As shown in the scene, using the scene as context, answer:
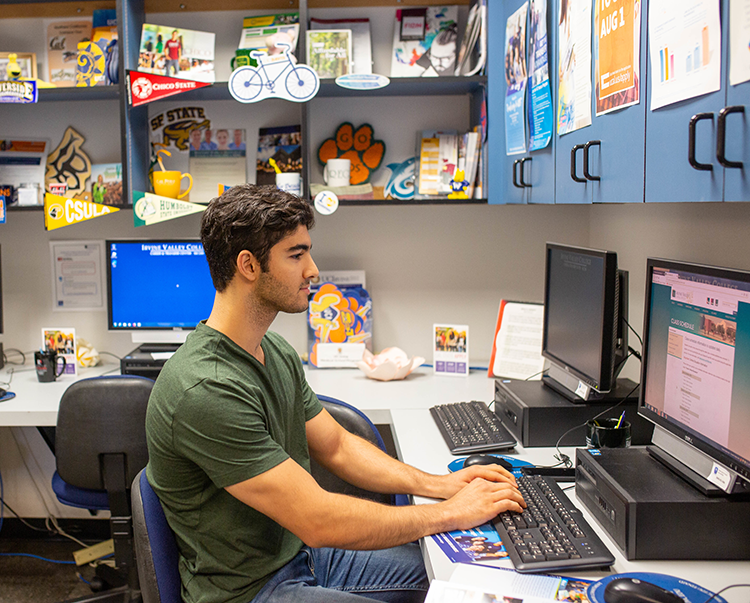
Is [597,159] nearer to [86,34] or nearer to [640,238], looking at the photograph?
[640,238]

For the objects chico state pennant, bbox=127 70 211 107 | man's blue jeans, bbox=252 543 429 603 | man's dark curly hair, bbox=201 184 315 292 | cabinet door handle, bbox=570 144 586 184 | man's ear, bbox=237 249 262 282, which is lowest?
man's blue jeans, bbox=252 543 429 603

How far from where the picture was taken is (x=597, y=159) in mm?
1477

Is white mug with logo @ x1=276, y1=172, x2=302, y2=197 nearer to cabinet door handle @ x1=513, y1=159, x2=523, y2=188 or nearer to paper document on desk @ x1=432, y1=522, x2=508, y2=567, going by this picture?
cabinet door handle @ x1=513, y1=159, x2=523, y2=188

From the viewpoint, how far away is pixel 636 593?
0.96 metres

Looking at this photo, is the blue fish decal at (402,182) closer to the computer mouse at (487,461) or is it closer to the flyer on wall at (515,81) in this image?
the flyer on wall at (515,81)

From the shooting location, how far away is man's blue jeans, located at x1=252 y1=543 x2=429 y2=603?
4.67 feet

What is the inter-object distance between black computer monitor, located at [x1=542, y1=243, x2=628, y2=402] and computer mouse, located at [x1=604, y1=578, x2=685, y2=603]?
69 cm

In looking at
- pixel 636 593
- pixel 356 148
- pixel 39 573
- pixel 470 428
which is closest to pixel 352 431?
pixel 470 428

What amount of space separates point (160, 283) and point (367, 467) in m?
1.35

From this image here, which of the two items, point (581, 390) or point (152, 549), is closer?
point (152, 549)

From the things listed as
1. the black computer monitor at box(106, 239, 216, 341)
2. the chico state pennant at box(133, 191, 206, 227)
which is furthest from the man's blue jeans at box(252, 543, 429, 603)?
the chico state pennant at box(133, 191, 206, 227)

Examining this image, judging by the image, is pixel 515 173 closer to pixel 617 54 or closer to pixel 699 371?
pixel 617 54

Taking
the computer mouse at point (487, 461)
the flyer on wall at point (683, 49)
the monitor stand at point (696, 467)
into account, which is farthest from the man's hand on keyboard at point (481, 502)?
the flyer on wall at point (683, 49)

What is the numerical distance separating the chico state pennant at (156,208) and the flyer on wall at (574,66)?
1.34 m
